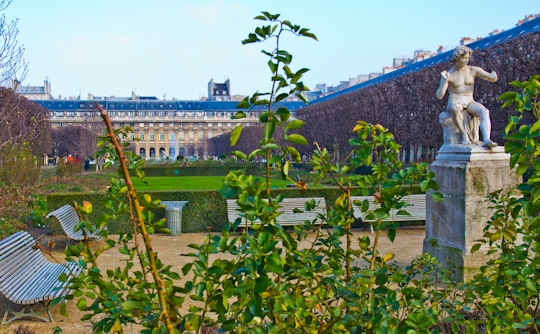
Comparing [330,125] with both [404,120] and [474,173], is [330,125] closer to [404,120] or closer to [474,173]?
[404,120]

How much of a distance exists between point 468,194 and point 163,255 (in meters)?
3.81

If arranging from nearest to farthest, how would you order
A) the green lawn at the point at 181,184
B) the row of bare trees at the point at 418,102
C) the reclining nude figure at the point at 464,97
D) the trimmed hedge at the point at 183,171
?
the reclining nude figure at the point at 464,97 → the row of bare trees at the point at 418,102 → the green lawn at the point at 181,184 → the trimmed hedge at the point at 183,171

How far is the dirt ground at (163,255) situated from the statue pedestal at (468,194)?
103 cm

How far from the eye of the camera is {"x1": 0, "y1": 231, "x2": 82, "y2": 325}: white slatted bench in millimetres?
3105

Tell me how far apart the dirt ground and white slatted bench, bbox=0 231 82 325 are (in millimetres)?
79

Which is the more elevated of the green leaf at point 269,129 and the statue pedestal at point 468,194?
the green leaf at point 269,129

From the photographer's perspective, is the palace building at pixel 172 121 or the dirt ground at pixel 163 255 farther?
the palace building at pixel 172 121

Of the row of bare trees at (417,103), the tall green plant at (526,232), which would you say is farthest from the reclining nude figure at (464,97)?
the row of bare trees at (417,103)

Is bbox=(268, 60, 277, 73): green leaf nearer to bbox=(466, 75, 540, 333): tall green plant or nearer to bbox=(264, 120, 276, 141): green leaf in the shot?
bbox=(264, 120, 276, 141): green leaf

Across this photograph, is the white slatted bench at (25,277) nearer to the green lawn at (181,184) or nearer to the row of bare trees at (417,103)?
the green lawn at (181,184)

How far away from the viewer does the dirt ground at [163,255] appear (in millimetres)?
3188

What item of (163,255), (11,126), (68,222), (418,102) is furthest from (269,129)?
(418,102)

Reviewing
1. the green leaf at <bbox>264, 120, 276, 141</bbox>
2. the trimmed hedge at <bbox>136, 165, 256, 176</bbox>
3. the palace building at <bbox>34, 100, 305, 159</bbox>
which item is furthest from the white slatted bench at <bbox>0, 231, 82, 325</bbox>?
the palace building at <bbox>34, 100, 305, 159</bbox>

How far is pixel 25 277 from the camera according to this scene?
3.49 metres
